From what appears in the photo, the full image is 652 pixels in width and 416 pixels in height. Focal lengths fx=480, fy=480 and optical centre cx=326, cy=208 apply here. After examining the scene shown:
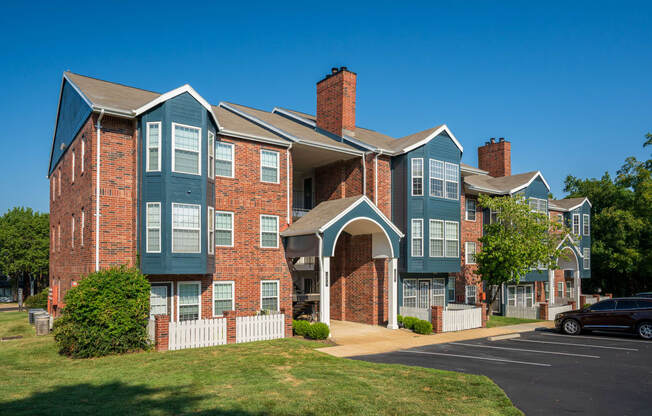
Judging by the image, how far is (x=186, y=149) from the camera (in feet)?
62.2

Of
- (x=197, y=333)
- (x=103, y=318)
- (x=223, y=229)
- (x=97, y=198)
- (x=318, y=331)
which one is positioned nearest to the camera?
(x=103, y=318)

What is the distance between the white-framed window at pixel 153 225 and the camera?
18344 mm

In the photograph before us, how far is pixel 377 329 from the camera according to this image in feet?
75.0

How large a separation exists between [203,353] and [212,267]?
4.53 m

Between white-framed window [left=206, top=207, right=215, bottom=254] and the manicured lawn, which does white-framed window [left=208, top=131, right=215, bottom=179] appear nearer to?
white-framed window [left=206, top=207, right=215, bottom=254]

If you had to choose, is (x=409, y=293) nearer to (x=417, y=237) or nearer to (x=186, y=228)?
(x=417, y=237)

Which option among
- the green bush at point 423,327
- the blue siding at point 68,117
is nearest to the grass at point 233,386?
the green bush at point 423,327

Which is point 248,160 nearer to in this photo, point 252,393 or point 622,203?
point 252,393

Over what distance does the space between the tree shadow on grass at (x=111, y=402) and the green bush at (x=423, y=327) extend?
1339cm

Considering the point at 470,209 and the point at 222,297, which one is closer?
the point at 222,297

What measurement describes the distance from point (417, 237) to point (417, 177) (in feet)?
10.4

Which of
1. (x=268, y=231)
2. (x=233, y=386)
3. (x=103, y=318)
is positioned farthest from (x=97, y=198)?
(x=233, y=386)

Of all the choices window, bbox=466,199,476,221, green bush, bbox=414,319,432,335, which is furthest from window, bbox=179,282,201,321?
window, bbox=466,199,476,221

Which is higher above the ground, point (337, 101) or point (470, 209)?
point (337, 101)
